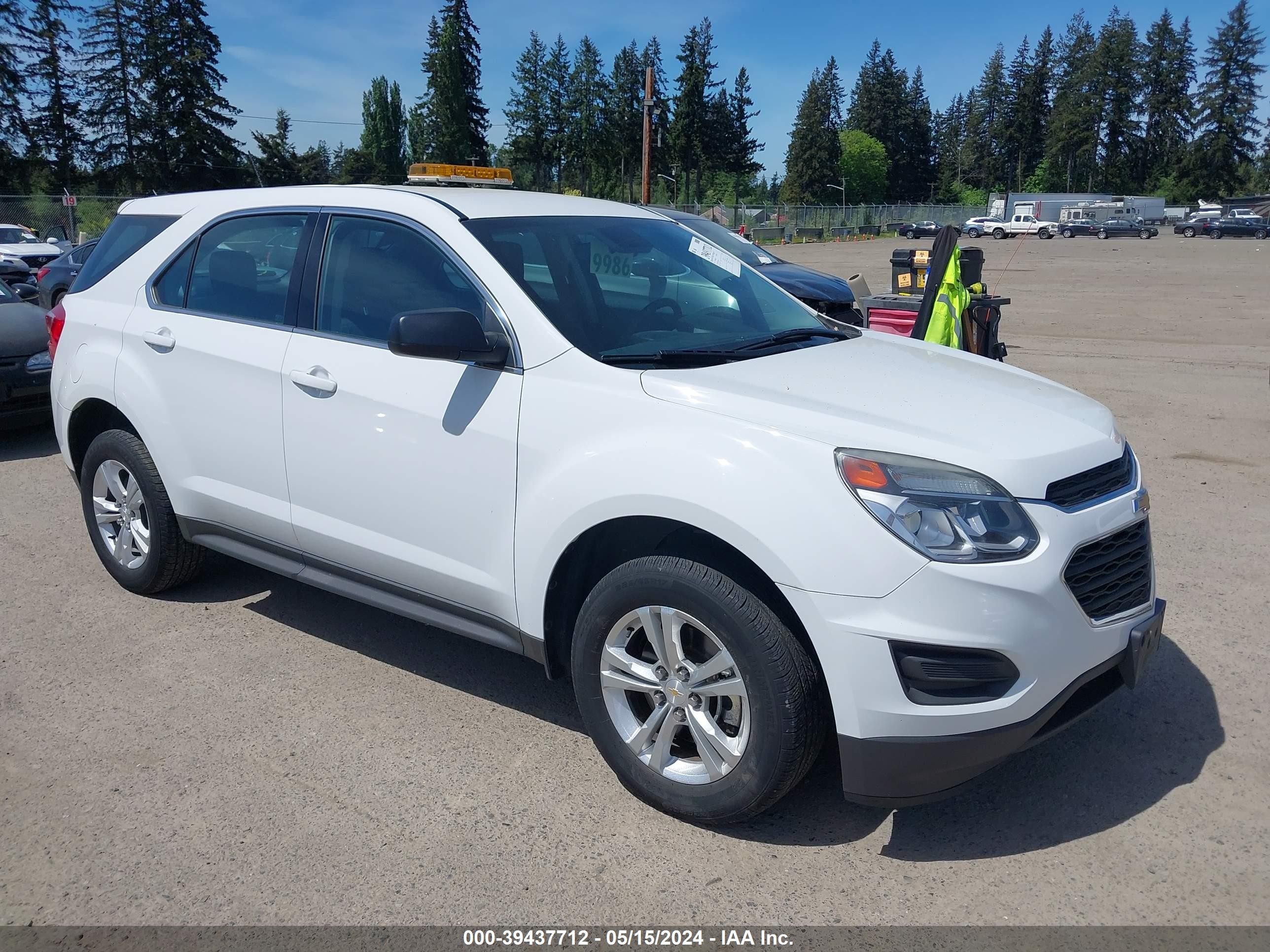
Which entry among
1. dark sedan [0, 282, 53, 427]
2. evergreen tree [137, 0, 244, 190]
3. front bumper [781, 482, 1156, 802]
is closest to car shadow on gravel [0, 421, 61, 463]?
dark sedan [0, 282, 53, 427]

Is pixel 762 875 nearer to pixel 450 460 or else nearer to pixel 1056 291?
pixel 450 460

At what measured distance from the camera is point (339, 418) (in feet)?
12.0

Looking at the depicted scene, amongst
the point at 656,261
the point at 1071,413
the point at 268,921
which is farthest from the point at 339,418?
the point at 1071,413

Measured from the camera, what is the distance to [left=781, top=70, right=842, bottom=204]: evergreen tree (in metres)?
116

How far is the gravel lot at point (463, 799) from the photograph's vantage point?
8.91 feet

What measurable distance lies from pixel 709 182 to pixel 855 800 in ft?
373

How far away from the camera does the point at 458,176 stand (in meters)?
4.93

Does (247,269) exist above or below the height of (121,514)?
above

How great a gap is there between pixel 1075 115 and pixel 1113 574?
132 metres

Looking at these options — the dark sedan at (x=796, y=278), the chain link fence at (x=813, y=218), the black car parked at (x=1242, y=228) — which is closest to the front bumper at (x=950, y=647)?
the dark sedan at (x=796, y=278)

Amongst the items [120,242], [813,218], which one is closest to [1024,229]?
[813,218]

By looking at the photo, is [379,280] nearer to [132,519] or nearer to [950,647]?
[132,519]

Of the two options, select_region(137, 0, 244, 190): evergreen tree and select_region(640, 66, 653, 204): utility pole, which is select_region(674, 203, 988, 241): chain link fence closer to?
→ select_region(640, 66, 653, 204): utility pole

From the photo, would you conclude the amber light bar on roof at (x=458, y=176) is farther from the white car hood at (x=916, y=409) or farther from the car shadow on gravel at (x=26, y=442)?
the car shadow on gravel at (x=26, y=442)
